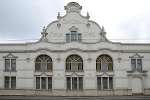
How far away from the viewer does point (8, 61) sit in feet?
107

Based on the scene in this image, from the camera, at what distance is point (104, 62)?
1276 inches

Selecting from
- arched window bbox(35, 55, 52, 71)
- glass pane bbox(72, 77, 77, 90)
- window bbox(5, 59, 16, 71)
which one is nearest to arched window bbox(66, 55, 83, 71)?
glass pane bbox(72, 77, 77, 90)

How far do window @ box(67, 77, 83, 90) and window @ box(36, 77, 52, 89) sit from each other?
103 inches

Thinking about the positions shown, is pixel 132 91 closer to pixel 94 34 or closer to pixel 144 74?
pixel 144 74

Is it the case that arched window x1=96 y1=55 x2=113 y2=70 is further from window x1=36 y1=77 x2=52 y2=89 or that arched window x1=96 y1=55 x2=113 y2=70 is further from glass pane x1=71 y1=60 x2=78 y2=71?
window x1=36 y1=77 x2=52 y2=89

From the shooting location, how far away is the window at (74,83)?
104ft

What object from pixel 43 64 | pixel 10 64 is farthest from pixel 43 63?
pixel 10 64

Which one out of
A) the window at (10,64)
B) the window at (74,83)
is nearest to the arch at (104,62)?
the window at (74,83)

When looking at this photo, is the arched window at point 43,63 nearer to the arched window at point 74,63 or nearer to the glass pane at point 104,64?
the arched window at point 74,63

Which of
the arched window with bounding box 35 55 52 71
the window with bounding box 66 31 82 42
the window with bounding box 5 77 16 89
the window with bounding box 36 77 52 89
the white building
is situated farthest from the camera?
the window with bounding box 66 31 82 42

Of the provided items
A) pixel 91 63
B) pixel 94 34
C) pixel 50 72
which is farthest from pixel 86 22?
pixel 50 72

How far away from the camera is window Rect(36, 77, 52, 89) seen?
31827 millimetres

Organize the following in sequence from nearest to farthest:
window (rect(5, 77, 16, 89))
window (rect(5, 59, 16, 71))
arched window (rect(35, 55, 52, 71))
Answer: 1. window (rect(5, 77, 16, 89))
2. arched window (rect(35, 55, 52, 71))
3. window (rect(5, 59, 16, 71))

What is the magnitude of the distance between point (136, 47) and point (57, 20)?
12034 millimetres
